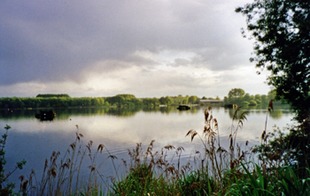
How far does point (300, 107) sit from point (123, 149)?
43.2 feet

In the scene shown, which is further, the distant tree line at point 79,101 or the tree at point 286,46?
the distant tree line at point 79,101

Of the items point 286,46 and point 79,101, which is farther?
point 79,101

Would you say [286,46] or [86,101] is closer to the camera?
[286,46]

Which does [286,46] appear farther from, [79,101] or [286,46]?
[79,101]

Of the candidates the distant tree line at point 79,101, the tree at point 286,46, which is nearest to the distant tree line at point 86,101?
the distant tree line at point 79,101

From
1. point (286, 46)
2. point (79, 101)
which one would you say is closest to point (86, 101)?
point (79, 101)

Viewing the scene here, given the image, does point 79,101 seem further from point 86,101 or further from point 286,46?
point 286,46

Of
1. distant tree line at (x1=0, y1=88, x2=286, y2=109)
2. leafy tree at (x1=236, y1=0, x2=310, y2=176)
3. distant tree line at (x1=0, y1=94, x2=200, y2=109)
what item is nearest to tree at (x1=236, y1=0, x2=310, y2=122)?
leafy tree at (x1=236, y1=0, x2=310, y2=176)

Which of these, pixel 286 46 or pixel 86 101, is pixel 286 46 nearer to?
pixel 286 46

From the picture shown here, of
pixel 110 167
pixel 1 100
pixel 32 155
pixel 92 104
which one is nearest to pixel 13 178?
pixel 110 167

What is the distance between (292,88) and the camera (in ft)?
37.3

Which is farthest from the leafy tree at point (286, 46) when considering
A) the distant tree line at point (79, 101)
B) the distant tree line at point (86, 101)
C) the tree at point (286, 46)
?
the distant tree line at point (79, 101)

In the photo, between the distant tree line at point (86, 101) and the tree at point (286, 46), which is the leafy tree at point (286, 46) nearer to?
the tree at point (286, 46)

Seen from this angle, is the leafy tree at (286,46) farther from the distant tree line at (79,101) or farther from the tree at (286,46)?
the distant tree line at (79,101)
